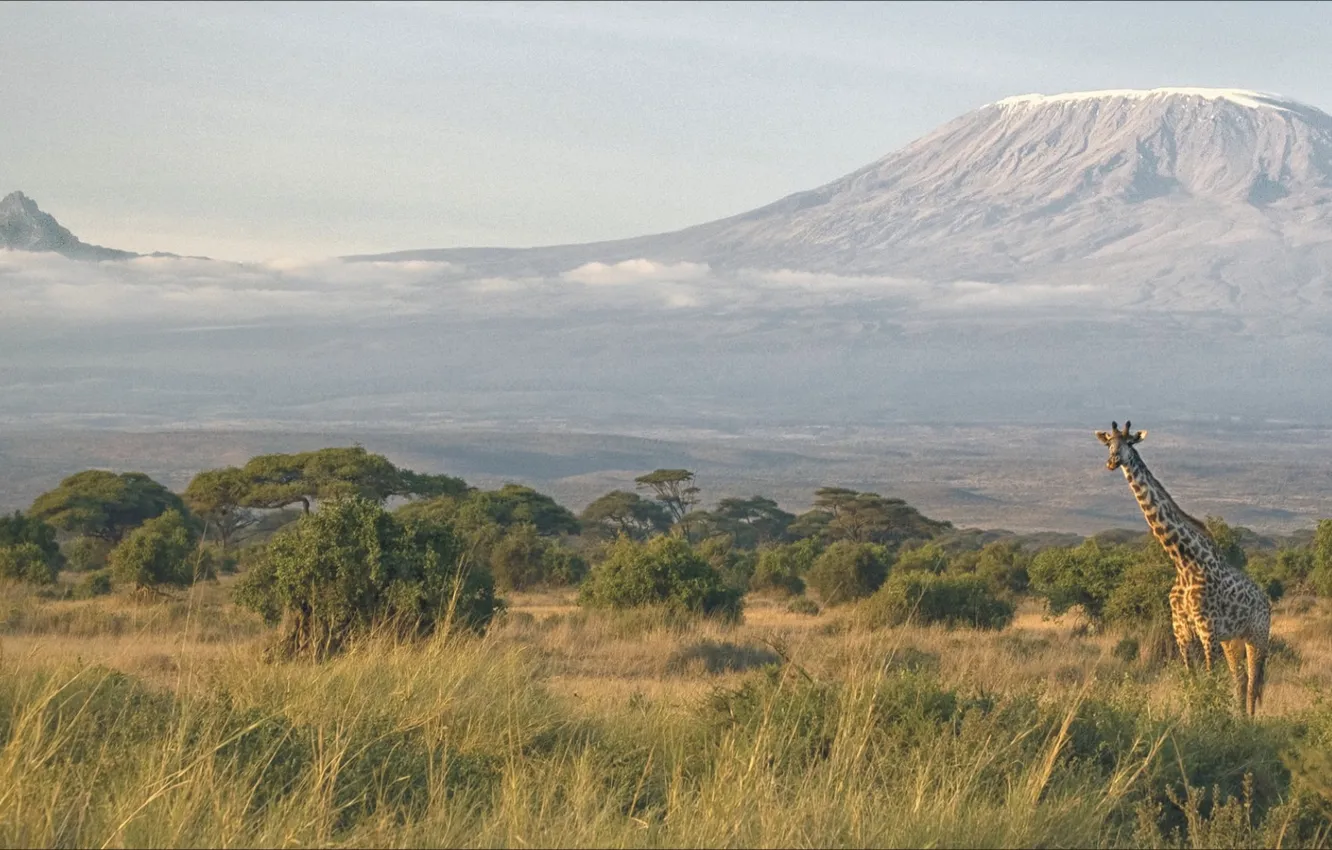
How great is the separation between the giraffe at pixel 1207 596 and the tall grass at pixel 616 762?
6.12 feet

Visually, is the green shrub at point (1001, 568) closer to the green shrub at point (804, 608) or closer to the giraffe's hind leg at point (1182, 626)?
the green shrub at point (804, 608)

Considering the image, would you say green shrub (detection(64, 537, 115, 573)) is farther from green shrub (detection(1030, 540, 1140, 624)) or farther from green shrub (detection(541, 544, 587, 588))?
green shrub (detection(1030, 540, 1140, 624))

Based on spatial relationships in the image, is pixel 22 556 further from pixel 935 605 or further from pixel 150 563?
pixel 935 605

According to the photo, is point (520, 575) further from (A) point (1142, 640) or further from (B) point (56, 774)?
(B) point (56, 774)

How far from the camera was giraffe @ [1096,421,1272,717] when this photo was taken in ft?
38.2

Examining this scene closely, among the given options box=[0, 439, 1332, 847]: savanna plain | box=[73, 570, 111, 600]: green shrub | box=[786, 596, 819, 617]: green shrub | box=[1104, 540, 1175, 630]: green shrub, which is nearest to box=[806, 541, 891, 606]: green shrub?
box=[786, 596, 819, 617]: green shrub

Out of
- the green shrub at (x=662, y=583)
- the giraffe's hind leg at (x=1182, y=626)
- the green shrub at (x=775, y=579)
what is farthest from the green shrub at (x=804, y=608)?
the giraffe's hind leg at (x=1182, y=626)

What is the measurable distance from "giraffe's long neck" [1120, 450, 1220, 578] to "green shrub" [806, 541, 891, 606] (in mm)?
16721

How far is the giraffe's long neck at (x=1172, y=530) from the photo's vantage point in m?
11.8

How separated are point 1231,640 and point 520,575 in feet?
71.1

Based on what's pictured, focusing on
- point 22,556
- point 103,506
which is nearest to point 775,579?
point 22,556

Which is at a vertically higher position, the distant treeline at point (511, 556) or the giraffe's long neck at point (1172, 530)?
the giraffe's long neck at point (1172, 530)

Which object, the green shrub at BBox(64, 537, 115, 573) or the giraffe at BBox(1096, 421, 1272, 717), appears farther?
the green shrub at BBox(64, 537, 115, 573)

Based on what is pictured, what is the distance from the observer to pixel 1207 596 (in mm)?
11672
